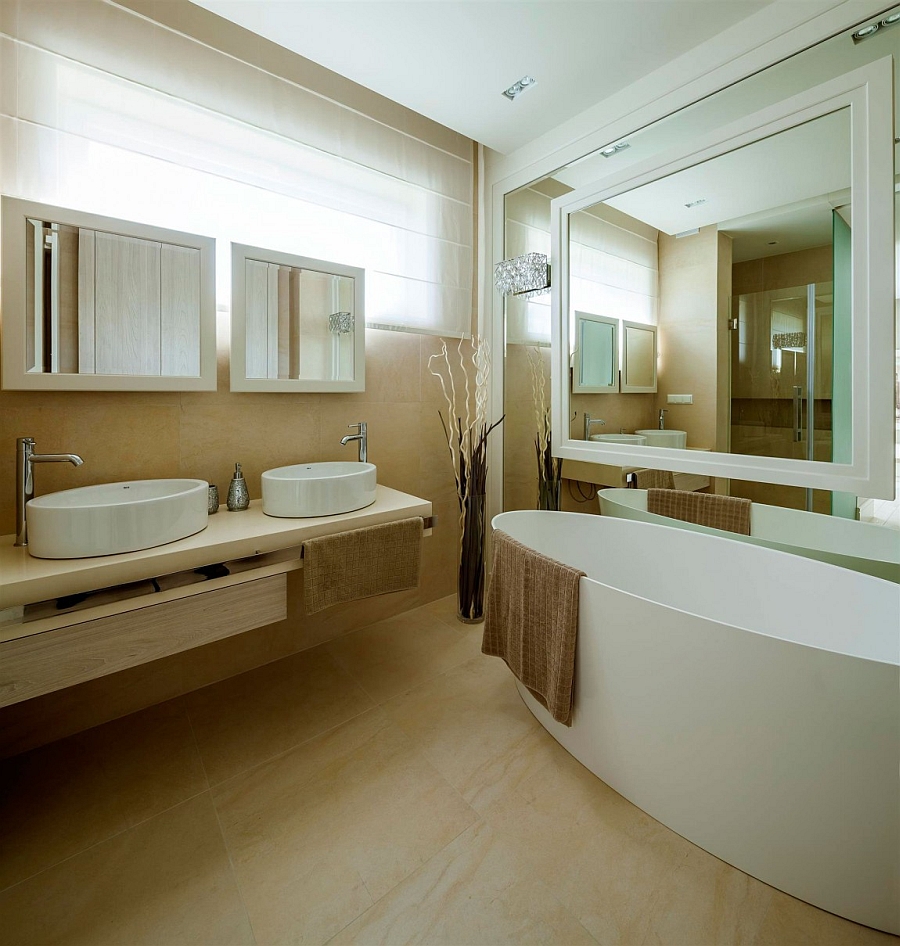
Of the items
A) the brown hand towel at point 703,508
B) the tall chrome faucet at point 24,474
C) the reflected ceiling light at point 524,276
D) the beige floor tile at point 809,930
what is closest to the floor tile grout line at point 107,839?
the tall chrome faucet at point 24,474

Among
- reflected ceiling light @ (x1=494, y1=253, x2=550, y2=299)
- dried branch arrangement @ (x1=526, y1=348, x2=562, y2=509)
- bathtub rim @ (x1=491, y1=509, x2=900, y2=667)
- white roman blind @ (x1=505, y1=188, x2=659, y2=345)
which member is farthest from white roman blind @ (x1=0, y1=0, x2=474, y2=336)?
bathtub rim @ (x1=491, y1=509, x2=900, y2=667)

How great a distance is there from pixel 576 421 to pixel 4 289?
2306 millimetres

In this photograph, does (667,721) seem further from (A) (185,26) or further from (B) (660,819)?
(A) (185,26)

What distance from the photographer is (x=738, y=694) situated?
1.17m

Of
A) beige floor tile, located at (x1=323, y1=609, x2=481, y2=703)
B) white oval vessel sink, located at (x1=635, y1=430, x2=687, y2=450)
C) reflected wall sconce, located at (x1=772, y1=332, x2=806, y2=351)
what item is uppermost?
reflected wall sconce, located at (x1=772, y1=332, x2=806, y2=351)

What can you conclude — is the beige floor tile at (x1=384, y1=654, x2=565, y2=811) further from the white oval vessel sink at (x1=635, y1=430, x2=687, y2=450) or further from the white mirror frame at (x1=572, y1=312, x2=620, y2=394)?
the white mirror frame at (x1=572, y1=312, x2=620, y2=394)

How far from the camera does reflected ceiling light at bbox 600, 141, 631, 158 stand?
2.20 metres

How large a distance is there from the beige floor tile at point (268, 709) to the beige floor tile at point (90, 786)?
0.08 meters

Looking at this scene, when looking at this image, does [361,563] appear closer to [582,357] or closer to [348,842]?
[348,842]

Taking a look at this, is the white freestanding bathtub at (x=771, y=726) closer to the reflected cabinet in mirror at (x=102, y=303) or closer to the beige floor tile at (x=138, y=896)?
the beige floor tile at (x=138, y=896)

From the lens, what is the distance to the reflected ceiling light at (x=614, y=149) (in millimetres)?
2195

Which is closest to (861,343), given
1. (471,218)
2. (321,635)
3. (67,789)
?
(471,218)

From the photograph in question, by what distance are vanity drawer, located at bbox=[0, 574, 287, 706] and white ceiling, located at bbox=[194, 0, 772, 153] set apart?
6.90 ft

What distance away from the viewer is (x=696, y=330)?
2.06m
